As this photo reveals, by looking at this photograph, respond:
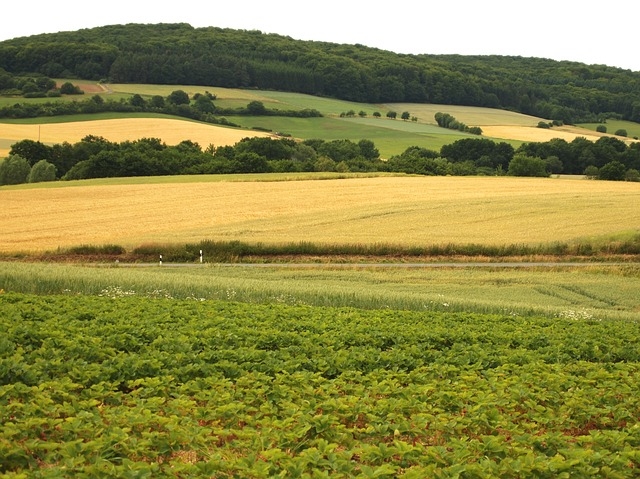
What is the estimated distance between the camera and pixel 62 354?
13.4 m

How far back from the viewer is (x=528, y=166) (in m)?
92.9

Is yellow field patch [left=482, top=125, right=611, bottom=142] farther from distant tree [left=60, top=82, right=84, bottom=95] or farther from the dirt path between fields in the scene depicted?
the dirt path between fields

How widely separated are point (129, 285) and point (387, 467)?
63.9 ft

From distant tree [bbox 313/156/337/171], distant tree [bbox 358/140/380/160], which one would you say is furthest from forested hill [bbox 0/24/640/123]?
distant tree [bbox 313/156/337/171]

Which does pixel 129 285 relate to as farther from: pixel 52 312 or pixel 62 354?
pixel 62 354

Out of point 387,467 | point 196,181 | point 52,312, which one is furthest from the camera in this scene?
point 196,181

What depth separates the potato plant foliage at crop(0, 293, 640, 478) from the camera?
8906mm

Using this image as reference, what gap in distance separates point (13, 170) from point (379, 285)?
59684mm

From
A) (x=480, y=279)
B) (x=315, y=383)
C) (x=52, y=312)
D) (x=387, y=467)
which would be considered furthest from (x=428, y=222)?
(x=387, y=467)

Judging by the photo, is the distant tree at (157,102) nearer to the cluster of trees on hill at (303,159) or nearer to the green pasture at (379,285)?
the cluster of trees on hill at (303,159)

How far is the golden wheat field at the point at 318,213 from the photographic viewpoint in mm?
47500

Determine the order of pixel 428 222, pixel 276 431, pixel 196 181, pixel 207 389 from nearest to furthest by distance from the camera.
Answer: pixel 276 431 → pixel 207 389 → pixel 428 222 → pixel 196 181

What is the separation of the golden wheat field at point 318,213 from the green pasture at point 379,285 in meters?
6.29

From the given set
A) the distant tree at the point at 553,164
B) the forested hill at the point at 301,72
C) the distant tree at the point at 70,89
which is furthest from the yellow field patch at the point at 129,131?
the distant tree at the point at 553,164
